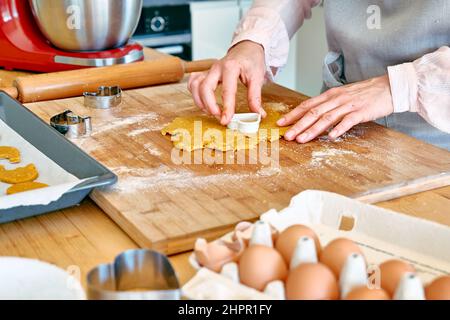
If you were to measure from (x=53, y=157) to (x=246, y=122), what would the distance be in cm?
36

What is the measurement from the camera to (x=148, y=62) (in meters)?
1.60

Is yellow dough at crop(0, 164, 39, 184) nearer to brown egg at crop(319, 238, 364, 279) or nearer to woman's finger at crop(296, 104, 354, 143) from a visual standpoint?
woman's finger at crop(296, 104, 354, 143)

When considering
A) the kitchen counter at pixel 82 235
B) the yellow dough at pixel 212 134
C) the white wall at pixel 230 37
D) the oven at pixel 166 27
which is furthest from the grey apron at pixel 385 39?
the white wall at pixel 230 37

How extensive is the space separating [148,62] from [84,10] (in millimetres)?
184

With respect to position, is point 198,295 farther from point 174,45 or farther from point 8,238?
point 174,45

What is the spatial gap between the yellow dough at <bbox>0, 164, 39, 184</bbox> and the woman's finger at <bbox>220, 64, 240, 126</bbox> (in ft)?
1.16

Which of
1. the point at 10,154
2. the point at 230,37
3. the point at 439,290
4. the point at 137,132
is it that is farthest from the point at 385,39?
the point at 230,37

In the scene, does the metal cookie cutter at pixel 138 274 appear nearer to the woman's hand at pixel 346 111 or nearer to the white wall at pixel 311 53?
the woman's hand at pixel 346 111

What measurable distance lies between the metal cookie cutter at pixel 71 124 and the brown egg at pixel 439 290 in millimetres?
776

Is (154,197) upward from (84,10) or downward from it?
downward

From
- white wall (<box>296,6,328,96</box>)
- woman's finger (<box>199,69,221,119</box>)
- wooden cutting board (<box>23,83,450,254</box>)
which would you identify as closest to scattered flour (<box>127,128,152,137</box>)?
wooden cutting board (<box>23,83,450,254</box>)

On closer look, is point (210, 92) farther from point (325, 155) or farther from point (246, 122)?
point (325, 155)

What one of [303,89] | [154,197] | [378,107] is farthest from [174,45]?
[154,197]

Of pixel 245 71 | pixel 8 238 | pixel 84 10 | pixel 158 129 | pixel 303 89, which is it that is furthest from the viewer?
pixel 303 89
